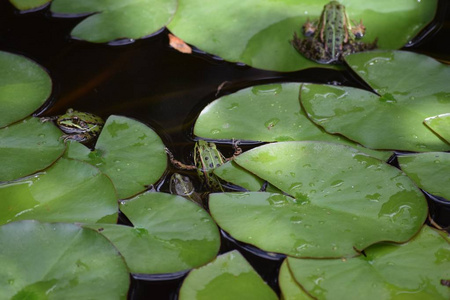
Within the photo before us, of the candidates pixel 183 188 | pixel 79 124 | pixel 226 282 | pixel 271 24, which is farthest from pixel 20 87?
pixel 226 282

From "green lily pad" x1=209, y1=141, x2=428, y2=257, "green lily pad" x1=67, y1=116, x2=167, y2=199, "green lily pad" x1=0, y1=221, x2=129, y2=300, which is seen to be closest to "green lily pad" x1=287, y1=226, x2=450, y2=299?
"green lily pad" x1=209, y1=141, x2=428, y2=257

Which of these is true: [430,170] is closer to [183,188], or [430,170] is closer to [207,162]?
[207,162]

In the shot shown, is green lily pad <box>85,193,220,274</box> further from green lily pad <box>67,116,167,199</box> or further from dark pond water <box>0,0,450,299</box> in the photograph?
dark pond water <box>0,0,450,299</box>

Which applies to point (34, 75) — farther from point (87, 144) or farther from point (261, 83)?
point (261, 83)

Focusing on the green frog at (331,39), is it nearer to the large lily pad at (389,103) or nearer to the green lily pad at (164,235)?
the large lily pad at (389,103)

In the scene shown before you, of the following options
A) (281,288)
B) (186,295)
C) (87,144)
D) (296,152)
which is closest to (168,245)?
(186,295)

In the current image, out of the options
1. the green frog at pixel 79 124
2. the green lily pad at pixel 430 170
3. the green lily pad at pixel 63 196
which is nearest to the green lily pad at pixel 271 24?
the green frog at pixel 79 124
